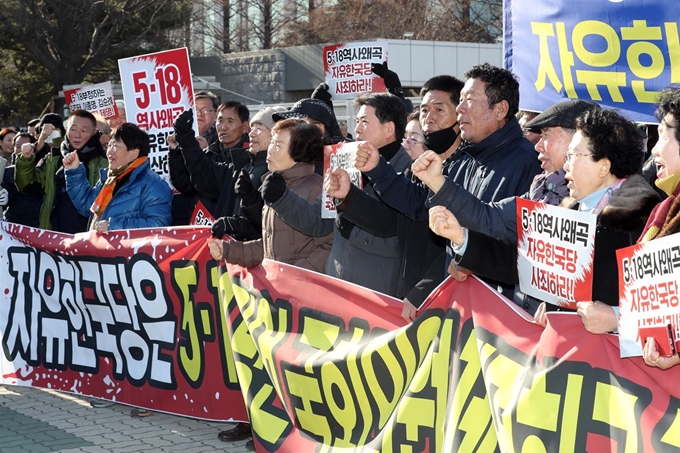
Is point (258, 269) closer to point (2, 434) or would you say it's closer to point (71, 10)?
point (2, 434)

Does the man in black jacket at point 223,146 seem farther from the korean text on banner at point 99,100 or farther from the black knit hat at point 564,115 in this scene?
the korean text on banner at point 99,100

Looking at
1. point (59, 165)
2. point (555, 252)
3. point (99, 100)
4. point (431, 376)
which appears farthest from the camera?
point (99, 100)

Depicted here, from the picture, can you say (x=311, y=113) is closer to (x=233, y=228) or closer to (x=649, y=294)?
(x=233, y=228)

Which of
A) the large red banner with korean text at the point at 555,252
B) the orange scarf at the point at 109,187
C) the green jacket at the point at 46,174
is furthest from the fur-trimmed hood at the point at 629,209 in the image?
the green jacket at the point at 46,174

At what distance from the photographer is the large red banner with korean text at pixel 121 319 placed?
20.6 feet

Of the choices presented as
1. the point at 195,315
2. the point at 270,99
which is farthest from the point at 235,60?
the point at 195,315

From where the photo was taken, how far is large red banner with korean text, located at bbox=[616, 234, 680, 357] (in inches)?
129

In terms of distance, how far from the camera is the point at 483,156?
4.89 metres

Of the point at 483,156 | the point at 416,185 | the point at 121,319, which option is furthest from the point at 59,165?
the point at 483,156

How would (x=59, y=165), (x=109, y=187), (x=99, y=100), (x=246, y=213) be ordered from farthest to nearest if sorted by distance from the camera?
(x=99, y=100)
(x=59, y=165)
(x=109, y=187)
(x=246, y=213)

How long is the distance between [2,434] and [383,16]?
3517cm

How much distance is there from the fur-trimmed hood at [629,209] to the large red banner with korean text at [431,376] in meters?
0.39

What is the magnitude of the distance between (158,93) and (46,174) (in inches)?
74.6

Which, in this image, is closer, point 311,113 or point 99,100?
point 311,113
